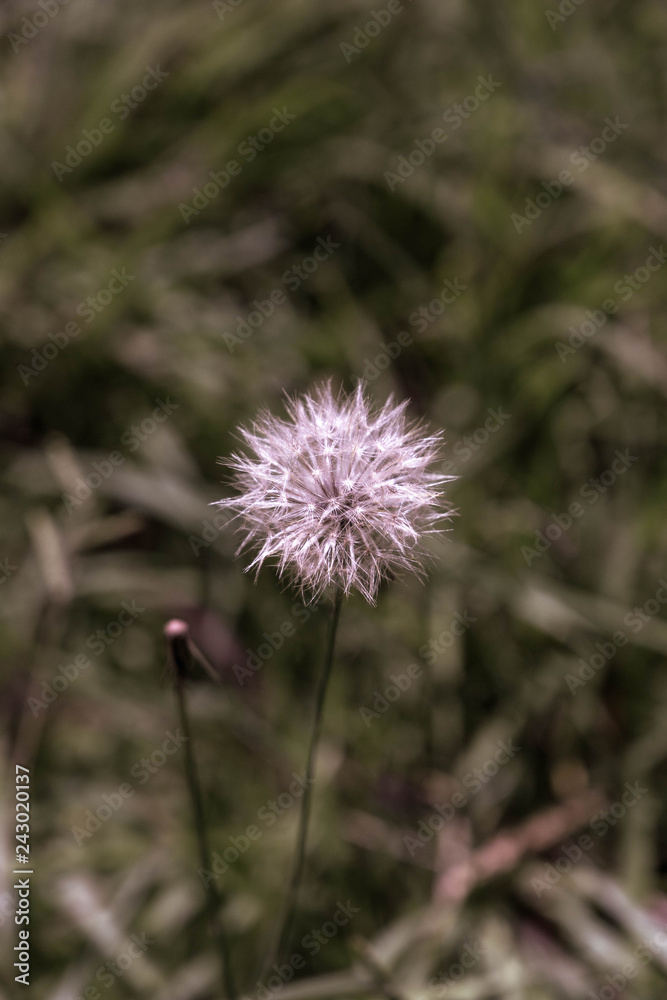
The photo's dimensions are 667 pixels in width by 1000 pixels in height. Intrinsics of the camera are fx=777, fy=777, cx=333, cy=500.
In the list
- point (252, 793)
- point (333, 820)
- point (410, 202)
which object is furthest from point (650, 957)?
point (410, 202)

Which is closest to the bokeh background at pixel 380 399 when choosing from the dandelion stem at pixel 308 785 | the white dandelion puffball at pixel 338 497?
the dandelion stem at pixel 308 785

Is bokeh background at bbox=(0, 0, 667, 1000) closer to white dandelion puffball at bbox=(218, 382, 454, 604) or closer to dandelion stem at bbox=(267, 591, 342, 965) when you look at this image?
dandelion stem at bbox=(267, 591, 342, 965)

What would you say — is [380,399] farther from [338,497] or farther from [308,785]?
[308,785]

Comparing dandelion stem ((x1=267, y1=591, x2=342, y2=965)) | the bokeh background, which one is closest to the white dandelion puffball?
dandelion stem ((x1=267, y1=591, x2=342, y2=965))

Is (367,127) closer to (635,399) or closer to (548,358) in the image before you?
(548,358)

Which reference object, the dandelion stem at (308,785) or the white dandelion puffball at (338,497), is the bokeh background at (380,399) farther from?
the white dandelion puffball at (338,497)

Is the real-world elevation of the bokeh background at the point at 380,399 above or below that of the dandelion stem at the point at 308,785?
above
